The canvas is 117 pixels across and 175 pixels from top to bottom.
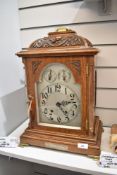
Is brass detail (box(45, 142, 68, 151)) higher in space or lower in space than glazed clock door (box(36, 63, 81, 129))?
lower

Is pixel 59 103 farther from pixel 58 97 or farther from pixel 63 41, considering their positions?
pixel 63 41

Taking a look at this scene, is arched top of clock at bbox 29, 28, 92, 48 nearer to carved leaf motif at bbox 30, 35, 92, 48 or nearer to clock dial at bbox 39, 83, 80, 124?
carved leaf motif at bbox 30, 35, 92, 48

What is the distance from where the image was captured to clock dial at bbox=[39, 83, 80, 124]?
71cm

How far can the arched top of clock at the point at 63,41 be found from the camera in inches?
26.0

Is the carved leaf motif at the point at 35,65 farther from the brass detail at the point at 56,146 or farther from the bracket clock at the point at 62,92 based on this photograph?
the brass detail at the point at 56,146

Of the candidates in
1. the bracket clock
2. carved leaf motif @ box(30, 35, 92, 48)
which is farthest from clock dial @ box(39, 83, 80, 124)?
carved leaf motif @ box(30, 35, 92, 48)

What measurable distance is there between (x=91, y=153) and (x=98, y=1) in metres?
0.67

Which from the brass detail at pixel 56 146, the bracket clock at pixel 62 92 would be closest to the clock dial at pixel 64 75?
the bracket clock at pixel 62 92

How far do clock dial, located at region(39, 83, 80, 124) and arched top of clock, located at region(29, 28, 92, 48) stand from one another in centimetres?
15

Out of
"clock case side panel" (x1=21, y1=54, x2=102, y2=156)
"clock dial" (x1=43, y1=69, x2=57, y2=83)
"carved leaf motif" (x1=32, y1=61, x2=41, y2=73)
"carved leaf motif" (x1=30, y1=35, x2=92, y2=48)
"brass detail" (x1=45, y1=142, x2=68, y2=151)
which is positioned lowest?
"brass detail" (x1=45, y1=142, x2=68, y2=151)

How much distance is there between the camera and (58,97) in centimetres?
73

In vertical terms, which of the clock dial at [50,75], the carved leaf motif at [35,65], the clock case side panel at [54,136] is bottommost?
the clock case side panel at [54,136]

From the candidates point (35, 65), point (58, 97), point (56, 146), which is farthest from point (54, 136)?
point (35, 65)

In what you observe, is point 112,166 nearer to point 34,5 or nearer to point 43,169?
point 43,169
